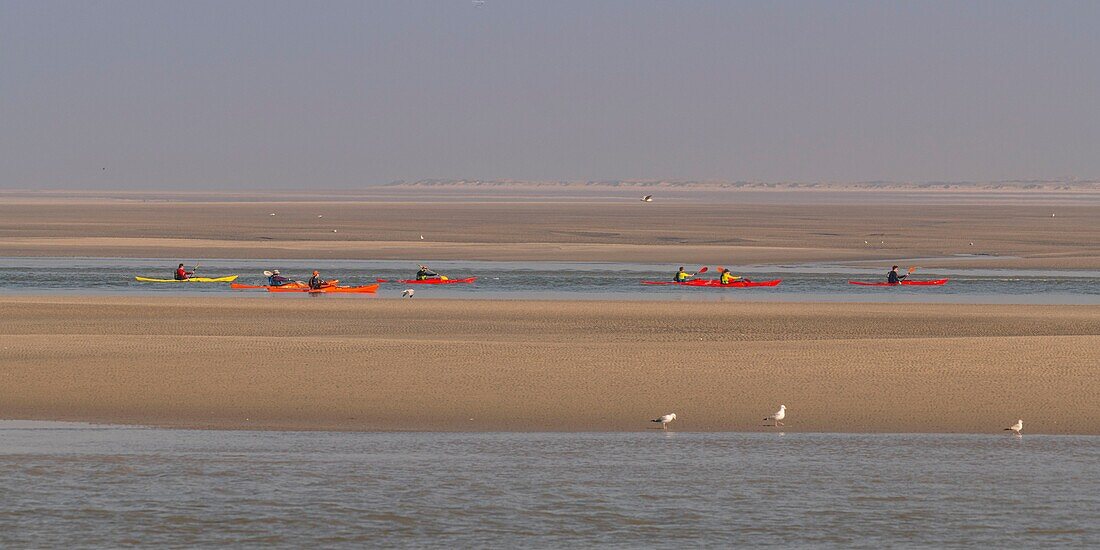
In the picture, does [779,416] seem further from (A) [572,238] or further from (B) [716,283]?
(A) [572,238]

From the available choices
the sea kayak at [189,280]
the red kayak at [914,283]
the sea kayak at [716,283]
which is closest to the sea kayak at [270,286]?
the sea kayak at [189,280]

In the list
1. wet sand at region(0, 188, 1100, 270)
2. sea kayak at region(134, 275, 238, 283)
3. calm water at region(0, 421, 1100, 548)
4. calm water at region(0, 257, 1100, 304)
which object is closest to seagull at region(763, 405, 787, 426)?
calm water at region(0, 421, 1100, 548)

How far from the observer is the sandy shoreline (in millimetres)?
19578

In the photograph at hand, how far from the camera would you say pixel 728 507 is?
582 inches

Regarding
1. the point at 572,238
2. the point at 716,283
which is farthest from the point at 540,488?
the point at 572,238

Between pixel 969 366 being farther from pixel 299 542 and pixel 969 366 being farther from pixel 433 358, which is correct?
pixel 299 542

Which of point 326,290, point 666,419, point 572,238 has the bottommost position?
point 666,419

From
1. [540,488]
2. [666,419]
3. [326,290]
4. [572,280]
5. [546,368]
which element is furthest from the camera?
[572,280]

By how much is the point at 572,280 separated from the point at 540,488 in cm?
2919

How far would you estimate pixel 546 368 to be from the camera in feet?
76.4

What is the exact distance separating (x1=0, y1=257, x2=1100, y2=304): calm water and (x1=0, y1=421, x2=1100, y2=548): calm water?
20273 mm

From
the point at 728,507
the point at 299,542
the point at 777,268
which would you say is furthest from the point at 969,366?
the point at 777,268

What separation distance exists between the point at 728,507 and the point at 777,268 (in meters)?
37.5

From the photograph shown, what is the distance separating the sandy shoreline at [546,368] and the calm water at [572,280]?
5.91 meters
